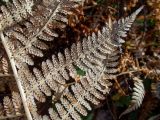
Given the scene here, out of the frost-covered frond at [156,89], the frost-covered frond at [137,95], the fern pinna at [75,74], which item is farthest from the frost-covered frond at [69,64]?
the frost-covered frond at [156,89]

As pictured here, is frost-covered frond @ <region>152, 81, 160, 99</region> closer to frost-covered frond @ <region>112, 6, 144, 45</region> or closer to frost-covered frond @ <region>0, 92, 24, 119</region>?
frost-covered frond @ <region>112, 6, 144, 45</region>

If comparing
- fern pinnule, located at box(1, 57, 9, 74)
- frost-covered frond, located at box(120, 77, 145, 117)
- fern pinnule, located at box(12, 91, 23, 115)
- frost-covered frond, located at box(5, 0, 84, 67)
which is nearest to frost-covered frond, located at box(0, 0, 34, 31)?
frost-covered frond, located at box(5, 0, 84, 67)

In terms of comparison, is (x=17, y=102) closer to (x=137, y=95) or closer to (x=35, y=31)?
(x=35, y=31)

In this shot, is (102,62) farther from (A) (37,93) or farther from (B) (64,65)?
(A) (37,93)

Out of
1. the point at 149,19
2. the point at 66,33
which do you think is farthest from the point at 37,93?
the point at 149,19

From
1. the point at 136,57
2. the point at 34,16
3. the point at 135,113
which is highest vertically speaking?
the point at 34,16

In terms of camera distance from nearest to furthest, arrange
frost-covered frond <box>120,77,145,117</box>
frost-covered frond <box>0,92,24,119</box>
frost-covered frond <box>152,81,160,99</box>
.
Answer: frost-covered frond <box>0,92,24,119</box> → frost-covered frond <box>120,77,145,117</box> → frost-covered frond <box>152,81,160,99</box>
